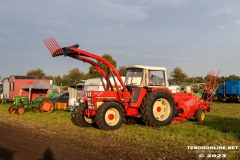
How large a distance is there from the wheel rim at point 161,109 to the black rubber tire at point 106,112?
141 cm

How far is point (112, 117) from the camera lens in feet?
35.0

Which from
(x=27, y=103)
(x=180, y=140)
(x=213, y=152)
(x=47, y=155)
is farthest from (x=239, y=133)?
(x=27, y=103)

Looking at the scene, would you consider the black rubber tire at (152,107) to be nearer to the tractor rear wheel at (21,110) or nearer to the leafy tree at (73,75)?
the tractor rear wheel at (21,110)

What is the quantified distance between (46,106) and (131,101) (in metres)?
8.90

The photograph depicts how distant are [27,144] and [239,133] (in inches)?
250

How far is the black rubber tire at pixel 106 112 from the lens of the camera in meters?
10.3

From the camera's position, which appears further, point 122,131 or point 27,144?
point 122,131

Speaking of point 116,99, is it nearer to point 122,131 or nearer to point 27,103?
point 122,131

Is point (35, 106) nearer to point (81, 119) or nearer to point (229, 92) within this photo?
point (81, 119)

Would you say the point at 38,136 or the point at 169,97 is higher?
the point at 169,97

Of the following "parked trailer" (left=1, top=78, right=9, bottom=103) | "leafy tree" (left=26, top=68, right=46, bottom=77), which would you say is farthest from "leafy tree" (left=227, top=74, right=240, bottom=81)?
"parked trailer" (left=1, top=78, right=9, bottom=103)

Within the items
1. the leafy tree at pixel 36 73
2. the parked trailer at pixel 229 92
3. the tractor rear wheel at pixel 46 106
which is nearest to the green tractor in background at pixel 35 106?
the tractor rear wheel at pixel 46 106

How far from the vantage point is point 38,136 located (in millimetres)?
9555

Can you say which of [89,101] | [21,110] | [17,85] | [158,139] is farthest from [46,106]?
[17,85]
